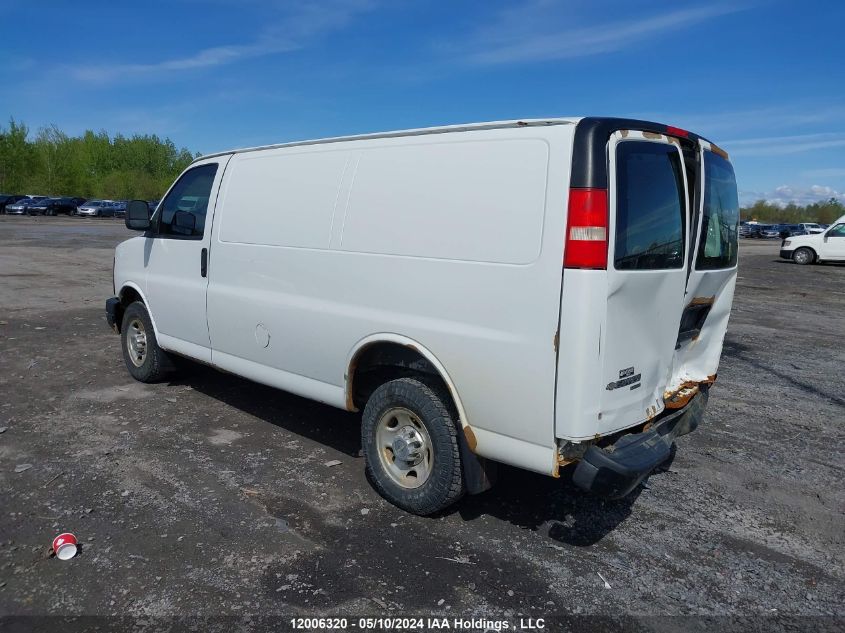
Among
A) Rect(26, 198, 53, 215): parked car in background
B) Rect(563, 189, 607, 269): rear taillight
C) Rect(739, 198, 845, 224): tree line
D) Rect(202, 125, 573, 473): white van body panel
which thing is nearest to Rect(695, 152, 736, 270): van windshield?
Rect(563, 189, 607, 269): rear taillight

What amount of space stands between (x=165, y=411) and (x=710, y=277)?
14.9 feet

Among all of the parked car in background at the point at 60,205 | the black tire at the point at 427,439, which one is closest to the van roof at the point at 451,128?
the black tire at the point at 427,439

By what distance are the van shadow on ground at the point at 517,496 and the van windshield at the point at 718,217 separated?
1.62m

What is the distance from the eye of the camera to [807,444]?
552 centimetres

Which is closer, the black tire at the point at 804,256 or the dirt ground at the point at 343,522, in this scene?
the dirt ground at the point at 343,522

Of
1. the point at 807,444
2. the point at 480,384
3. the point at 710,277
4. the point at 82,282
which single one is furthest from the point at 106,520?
the point at 82,282

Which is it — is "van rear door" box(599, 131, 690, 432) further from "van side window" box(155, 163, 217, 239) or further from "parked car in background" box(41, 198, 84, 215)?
"parked car in background" box(41, 198, 84, 215)

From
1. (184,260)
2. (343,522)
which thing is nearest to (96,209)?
(184,260)

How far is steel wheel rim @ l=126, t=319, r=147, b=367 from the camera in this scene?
6.63 m

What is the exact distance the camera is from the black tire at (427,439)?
380 cm

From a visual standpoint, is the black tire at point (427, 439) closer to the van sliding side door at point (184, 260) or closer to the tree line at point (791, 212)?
the van sliding side door at point (184, 260)

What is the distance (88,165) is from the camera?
83.4 metres

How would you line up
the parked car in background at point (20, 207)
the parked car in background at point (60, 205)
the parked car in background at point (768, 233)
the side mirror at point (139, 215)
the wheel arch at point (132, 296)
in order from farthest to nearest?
the parked car in background at point (768, 233), the parked car in background at point (60, 205), the parked car in background at point (20, 207), the wheel arch at point (132, 296), the side mirror at point (139, 215)

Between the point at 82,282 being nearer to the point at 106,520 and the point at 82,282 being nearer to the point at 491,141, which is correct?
the point at 106,520
